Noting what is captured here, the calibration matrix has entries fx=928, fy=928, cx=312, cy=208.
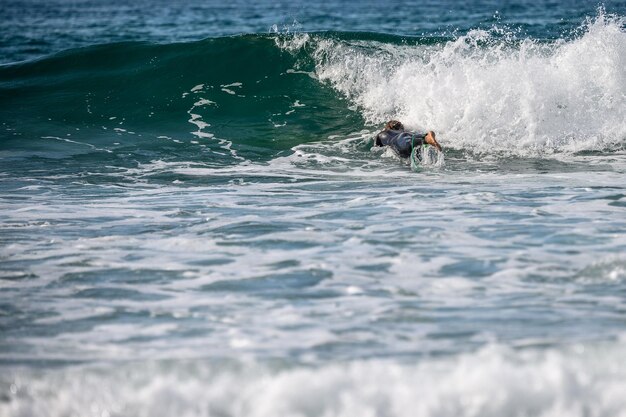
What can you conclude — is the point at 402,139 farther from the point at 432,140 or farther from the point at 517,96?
the point at 517,96

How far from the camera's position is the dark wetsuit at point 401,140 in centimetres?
1100

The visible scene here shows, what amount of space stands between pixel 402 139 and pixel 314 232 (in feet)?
12.7

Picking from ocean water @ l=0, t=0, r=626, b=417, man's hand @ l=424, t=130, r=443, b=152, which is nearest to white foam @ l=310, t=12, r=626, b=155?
ocean water @ l=0, t=0, r=626, b=417

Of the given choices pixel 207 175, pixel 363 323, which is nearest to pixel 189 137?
pixel 207 175

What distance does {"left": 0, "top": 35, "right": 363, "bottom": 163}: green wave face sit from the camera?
1374cm

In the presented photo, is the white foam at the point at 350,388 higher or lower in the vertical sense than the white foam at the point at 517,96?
lower

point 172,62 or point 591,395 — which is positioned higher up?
point 172,62

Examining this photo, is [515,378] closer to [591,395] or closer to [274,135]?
[591,395]

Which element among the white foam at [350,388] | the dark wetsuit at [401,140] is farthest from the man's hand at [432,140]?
the white foam at [350,388]

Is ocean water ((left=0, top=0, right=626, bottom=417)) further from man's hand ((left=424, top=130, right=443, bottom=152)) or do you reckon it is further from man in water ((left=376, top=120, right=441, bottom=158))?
man's hand ((left=424, top=130, right=443, bottom=152))

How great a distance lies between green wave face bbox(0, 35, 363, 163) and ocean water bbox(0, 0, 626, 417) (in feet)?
0.21

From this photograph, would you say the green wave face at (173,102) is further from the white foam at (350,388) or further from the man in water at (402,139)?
the white foam at (350,388)

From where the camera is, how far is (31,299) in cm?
617

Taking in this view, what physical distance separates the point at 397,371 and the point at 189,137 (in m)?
9.92
